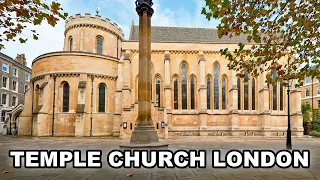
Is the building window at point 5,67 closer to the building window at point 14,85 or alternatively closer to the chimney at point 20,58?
the building window at point 14,85

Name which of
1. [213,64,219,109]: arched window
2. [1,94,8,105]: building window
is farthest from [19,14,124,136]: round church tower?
[213,64,219,109]: arched window

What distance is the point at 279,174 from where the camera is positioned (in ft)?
21.6

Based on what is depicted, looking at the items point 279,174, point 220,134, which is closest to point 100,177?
point 279,174

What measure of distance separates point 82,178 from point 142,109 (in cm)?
392

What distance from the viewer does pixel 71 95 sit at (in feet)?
84.9

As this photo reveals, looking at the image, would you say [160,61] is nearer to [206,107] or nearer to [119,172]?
[206,107]

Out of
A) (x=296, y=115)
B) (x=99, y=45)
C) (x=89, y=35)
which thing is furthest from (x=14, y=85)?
(x=296, y=115)

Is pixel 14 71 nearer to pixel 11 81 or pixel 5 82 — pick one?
pixel 11 81

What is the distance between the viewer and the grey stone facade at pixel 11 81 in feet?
112

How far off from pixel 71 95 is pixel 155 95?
34.7 ft

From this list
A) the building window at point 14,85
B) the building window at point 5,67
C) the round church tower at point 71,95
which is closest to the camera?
the round church tower at point 71,95

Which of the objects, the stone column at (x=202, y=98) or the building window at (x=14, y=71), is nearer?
the stone column at (x=202, y=98)

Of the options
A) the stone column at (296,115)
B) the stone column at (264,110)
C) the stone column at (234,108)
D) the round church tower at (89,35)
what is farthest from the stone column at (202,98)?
the round church tower at (89,35)

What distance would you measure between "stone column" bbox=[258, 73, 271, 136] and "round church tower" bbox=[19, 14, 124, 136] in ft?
63.7
